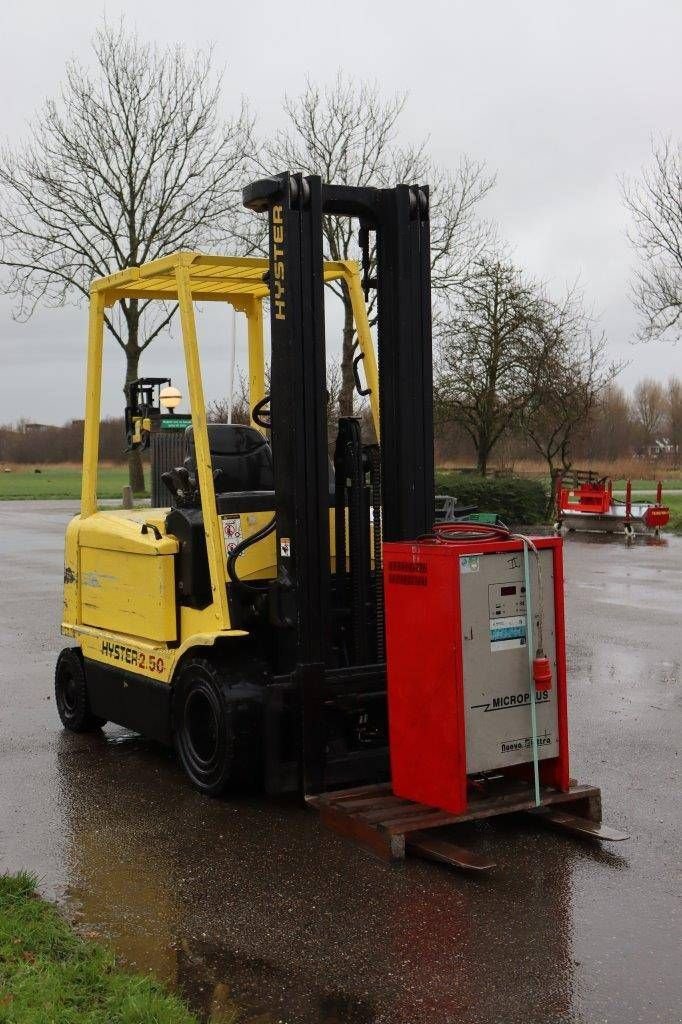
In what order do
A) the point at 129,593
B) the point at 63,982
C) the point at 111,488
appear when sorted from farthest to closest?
the point at 111,488
the point at 129,593
the point at 63,982

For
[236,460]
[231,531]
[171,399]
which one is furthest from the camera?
[171,399]

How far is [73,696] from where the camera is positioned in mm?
7832

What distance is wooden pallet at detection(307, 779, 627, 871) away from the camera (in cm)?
515

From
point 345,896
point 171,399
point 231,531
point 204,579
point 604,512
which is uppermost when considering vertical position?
point 171,399

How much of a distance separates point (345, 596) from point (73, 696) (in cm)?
253

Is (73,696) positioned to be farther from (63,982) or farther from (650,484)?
(650,484)

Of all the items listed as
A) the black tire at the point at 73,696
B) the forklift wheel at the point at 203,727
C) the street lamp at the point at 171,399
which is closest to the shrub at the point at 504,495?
the street lamp at the point at 171,399

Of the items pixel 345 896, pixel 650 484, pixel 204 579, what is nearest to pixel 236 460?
pixel 204 579

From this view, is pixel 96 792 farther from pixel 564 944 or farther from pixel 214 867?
pixel 564 944

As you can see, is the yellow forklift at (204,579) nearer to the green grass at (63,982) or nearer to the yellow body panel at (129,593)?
the yellow body panel at (129,593)

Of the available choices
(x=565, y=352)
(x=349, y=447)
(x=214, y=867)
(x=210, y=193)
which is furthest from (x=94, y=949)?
(x=210, y=193)

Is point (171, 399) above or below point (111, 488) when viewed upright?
above

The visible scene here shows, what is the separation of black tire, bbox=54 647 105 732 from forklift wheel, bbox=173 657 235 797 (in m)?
1.48

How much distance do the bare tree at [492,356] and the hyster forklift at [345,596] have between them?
21.1 meters
